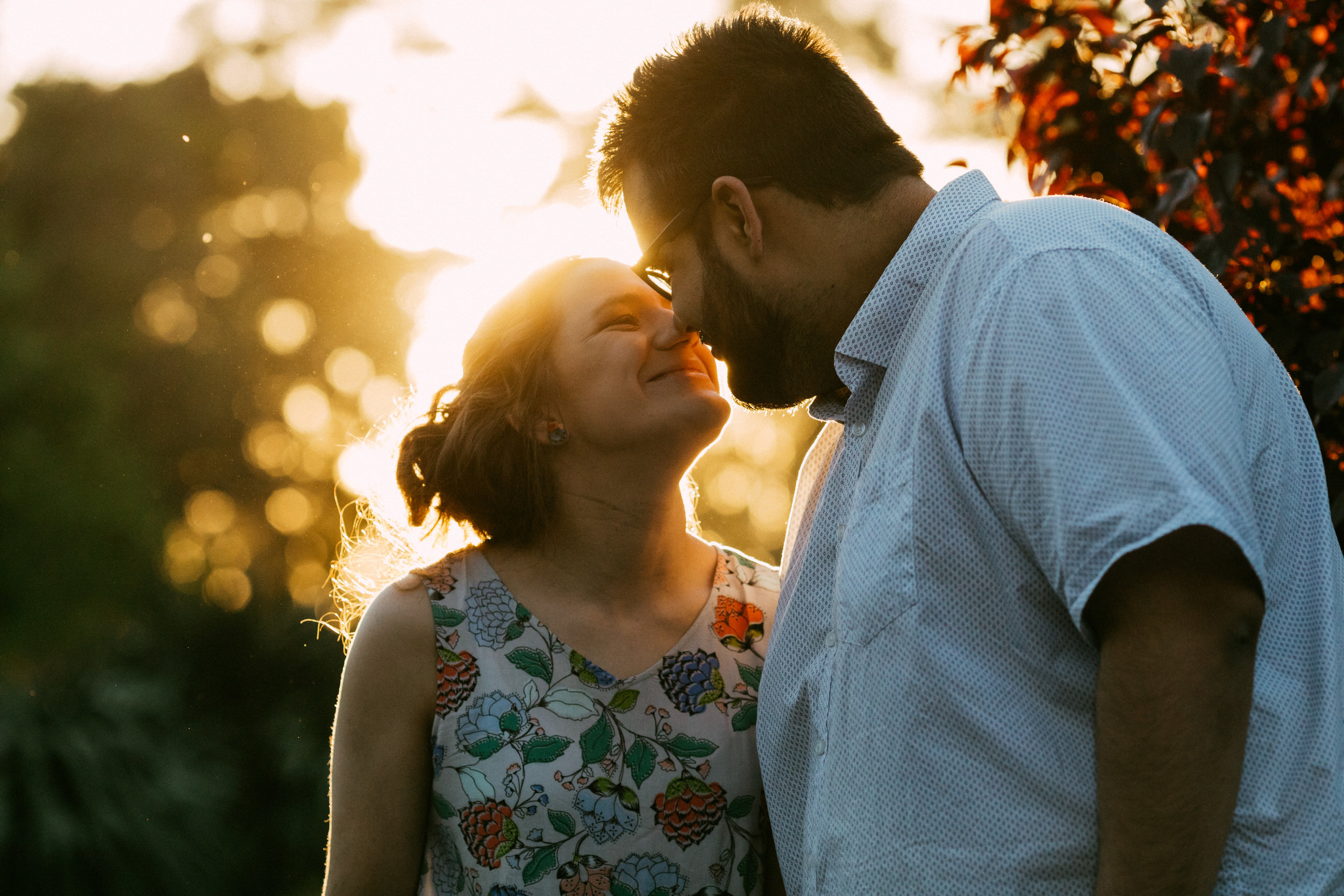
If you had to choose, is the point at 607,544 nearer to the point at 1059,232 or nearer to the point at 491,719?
the point at 491,719

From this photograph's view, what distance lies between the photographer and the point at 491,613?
2357mm

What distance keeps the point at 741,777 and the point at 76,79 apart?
16500 millimetres

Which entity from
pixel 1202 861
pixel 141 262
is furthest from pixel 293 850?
pixel 141 262

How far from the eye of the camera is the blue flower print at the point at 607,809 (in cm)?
218

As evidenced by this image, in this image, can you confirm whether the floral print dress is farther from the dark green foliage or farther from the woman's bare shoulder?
the dark green foliage

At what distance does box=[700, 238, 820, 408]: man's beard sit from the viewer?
1.83 m

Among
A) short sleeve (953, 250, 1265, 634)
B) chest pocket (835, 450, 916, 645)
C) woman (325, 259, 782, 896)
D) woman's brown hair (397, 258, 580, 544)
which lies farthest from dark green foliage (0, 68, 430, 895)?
short sleeve (953, 250, 1265, 634)

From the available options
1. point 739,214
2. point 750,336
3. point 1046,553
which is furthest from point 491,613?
point 1046,553

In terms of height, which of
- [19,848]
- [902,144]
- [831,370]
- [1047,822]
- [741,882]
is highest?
[902,144]

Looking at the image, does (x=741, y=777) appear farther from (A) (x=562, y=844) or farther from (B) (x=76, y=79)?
(B) (x=76, y=79)

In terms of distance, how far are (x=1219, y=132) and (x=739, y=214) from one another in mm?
1070

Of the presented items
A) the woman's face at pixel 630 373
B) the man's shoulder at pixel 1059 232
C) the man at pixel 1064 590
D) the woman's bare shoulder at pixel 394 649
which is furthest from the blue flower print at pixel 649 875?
the man's shoulder at pixel 1059 232

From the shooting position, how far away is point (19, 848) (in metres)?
6.15

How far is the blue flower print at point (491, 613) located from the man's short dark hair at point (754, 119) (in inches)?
36.2
